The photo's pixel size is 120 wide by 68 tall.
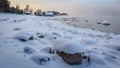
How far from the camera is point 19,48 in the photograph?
25.5 feet

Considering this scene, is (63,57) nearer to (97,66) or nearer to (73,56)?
(73,56)

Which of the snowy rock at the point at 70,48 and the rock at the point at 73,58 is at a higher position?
the snowy rock at the point at 70,48

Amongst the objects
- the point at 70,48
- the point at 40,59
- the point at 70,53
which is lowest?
the point at 40,59

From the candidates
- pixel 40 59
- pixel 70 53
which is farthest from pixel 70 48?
pixel 40 59

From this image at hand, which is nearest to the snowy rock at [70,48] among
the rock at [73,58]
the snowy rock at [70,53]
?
the snowy rock at [70,53]

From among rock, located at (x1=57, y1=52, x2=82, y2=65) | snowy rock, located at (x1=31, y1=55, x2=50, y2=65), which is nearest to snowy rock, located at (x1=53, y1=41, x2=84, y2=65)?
rock, located at (x1=57, y1=52, x2=82, y2=65)

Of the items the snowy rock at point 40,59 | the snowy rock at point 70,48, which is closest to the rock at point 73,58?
the snowy rock at point 70,48

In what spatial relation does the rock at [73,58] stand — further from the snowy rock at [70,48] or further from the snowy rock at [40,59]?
the snowy rock at [40,59]

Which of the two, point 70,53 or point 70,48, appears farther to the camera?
point 70,48

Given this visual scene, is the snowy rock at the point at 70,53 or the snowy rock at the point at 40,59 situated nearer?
the snowy rock at the point at 40,59

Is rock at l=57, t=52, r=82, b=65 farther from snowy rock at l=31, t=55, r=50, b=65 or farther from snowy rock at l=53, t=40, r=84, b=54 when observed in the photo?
snowy rock at l=31, t=55, r=50, b=65

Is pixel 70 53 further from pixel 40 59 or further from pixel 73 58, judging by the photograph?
pixel 40 59

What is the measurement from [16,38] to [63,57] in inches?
147

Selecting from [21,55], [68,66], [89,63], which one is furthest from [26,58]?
[89,63]
